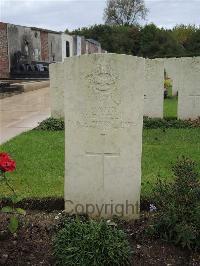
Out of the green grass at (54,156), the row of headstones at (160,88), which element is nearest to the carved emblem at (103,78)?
the green grass at (54,156)

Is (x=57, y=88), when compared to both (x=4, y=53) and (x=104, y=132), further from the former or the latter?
(x=4, y=53)

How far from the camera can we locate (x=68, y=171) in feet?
14.5

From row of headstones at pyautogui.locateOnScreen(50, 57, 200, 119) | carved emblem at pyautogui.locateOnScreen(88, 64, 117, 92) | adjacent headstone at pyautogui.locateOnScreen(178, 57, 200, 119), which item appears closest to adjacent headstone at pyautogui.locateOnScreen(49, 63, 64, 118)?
row of headstones at pyautogui.locateOnScreen(50, 57, 200, 119)

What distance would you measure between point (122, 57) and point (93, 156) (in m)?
0.99

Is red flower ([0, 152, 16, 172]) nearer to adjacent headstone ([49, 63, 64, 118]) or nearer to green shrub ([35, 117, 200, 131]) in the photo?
green shrub ([35, 117, 200, 131])

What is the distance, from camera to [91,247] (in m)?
3.45

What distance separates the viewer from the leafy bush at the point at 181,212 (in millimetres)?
3742

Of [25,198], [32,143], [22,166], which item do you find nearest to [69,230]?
[25,198]

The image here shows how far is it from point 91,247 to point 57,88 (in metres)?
7.89

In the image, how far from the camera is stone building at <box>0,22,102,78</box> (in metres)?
28.0

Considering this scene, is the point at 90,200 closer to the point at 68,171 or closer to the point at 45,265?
the point at 68,171

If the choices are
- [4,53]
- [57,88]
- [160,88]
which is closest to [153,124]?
[160,88]

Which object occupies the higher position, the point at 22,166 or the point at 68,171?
the point at 68,171

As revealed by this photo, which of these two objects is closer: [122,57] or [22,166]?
[122,57]
